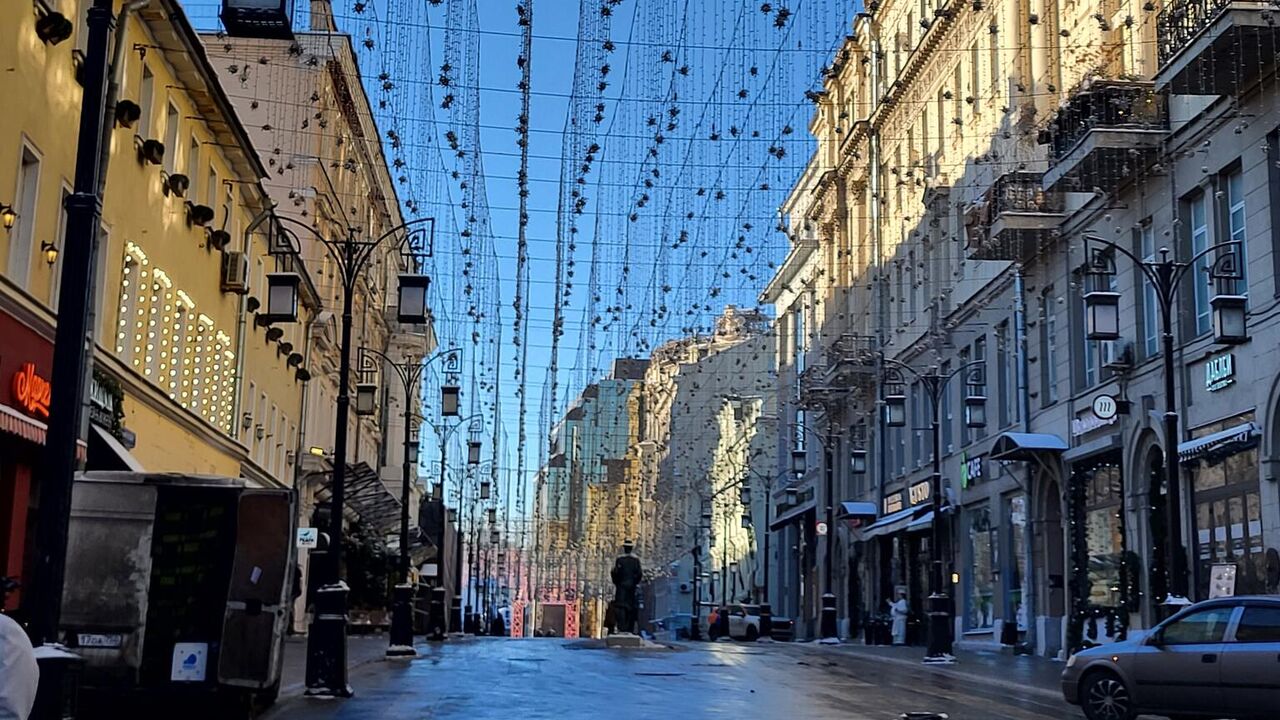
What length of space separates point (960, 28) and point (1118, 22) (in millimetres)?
12334

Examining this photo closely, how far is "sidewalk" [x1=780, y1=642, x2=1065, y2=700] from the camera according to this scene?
2581 centimetres

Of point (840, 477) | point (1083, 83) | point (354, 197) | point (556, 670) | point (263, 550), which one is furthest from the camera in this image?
point (840, 477)

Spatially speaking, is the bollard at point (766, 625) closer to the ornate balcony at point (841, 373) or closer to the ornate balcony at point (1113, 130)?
the ornate balcony at point (841, 373)

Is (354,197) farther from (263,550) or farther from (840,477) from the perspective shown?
(263,550)

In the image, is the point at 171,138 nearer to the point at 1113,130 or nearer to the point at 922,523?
the point at 1113,130

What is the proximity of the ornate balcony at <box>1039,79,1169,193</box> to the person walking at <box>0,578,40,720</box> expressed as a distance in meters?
28.2

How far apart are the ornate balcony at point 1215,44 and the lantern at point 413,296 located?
13983 millimetres

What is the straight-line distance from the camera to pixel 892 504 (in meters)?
54.8

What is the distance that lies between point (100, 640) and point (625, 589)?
971 inches

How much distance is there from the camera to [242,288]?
34.0 m

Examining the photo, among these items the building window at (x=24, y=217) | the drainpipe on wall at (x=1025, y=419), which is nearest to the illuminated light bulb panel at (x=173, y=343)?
the building window at (x=24, y=217)

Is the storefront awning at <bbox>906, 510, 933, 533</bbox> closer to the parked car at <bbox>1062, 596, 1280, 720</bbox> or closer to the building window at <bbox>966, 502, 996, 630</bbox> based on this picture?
the building window at <bbox>966, 502, 996, 630</bbox>

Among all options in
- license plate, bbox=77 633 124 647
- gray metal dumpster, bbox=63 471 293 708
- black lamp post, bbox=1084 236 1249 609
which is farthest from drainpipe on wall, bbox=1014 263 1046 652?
license plate, bbox=77 633 124 647

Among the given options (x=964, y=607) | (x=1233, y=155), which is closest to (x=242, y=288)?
(x=1233, y=155)
